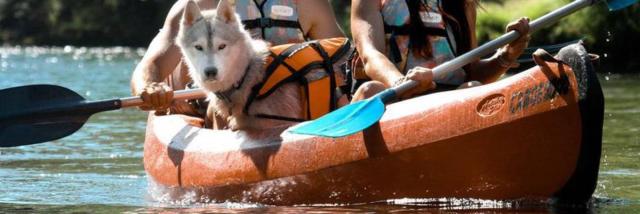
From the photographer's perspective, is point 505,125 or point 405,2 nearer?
point 505,125

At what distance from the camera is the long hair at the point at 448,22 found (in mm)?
7516

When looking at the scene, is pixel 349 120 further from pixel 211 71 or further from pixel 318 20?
pixel 318 20

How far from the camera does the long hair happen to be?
7.52 m

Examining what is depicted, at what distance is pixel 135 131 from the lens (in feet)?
44.2

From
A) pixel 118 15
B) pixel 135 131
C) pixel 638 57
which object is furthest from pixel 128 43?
pixel 135 131

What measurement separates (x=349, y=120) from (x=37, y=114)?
219 cm

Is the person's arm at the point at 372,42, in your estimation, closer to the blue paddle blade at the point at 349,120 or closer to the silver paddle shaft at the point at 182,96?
the blue paddle blade at the point at 349,120

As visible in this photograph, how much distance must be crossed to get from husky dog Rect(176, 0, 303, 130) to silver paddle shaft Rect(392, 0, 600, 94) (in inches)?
36.2

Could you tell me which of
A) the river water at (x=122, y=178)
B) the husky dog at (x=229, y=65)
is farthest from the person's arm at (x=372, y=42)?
the river water at (x=122, y=178)

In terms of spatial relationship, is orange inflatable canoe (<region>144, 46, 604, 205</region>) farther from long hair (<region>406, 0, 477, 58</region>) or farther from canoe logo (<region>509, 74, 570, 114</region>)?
long hair (<region>406, 0, 477, 58</region>)

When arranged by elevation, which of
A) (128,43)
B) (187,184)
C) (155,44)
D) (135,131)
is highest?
(155,44)

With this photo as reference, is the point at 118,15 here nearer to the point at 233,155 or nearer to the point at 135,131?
the point at 135,131

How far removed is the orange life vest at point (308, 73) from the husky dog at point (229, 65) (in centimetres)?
4

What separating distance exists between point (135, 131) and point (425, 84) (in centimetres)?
723
